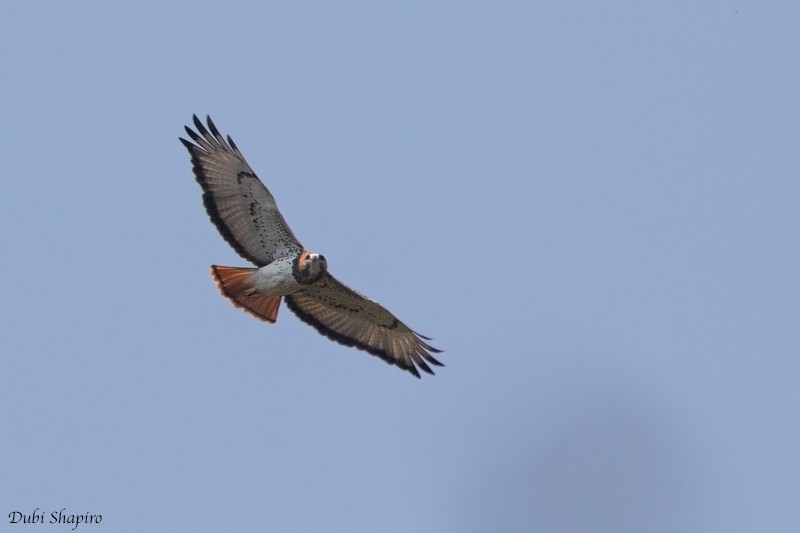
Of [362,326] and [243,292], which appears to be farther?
[362,326]

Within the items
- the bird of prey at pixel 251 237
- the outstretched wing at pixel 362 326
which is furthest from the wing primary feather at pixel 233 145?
the outstretched wing at pixel 362 326

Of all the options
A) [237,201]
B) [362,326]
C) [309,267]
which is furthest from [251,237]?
[362,326]

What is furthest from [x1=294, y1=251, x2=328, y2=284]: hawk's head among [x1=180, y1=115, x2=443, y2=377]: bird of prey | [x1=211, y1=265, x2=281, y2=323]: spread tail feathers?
[x1=211, y1=265, x2=281, y2=323]: spread tail feathers

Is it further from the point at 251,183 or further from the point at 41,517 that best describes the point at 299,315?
the point at 41,517

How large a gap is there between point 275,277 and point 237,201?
3.12ft

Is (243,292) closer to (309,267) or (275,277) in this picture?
(275,277)

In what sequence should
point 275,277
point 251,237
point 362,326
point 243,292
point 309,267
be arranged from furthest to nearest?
point 362,326 → point 251,237 → point 243,292 → point 275,277 → point 309,267

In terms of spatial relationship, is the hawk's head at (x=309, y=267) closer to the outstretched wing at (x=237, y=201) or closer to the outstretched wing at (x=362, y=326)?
the outstretched wing at (x=237, y=201)

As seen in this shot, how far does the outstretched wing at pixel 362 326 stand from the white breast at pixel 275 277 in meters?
0.65

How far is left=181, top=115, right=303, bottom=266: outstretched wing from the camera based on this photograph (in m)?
12.3

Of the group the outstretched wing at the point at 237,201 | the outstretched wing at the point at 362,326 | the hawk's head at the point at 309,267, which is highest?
the outstretched wing at the point at 237,201

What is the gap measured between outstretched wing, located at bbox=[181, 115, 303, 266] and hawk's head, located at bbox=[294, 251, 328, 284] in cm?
21

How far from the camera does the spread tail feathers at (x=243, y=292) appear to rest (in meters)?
12.1

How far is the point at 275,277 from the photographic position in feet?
39.7
